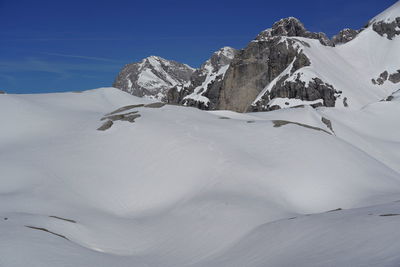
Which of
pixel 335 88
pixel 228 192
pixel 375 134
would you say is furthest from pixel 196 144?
pixel 335 88

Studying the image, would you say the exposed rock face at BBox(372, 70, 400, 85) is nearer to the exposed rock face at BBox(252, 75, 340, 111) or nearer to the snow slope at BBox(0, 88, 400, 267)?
the exposed rock face at BBox(252, 75, 340, 111)

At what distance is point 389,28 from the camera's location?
140875mm

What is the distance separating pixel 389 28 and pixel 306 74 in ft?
202

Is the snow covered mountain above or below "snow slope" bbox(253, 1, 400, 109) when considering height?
below

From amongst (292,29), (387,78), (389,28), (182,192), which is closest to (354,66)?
(387,78)

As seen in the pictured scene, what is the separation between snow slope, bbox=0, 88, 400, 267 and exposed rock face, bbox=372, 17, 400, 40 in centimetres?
13414

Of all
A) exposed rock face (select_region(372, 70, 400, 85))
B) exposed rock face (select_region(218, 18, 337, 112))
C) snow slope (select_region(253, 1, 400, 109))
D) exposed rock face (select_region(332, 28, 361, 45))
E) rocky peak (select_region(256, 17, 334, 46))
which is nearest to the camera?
exposed rock face (select_region(218, 18, 337, 112))

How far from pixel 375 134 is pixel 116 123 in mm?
35816

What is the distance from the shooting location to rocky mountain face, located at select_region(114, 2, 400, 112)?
102 metres

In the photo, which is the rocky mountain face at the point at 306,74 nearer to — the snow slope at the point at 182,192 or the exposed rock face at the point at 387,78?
the exposed rock face at the point at 387,78

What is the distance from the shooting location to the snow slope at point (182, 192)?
9.78 meters

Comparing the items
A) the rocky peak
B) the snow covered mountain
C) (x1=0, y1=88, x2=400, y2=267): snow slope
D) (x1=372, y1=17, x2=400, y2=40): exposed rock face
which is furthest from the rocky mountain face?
(x1=0, y1=88, x2=400, y2=267): snow slope

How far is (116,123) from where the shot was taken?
2738cm

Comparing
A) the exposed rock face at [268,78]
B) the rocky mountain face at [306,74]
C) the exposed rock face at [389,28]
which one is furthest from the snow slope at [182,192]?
the exposed rock face at [389,28]
